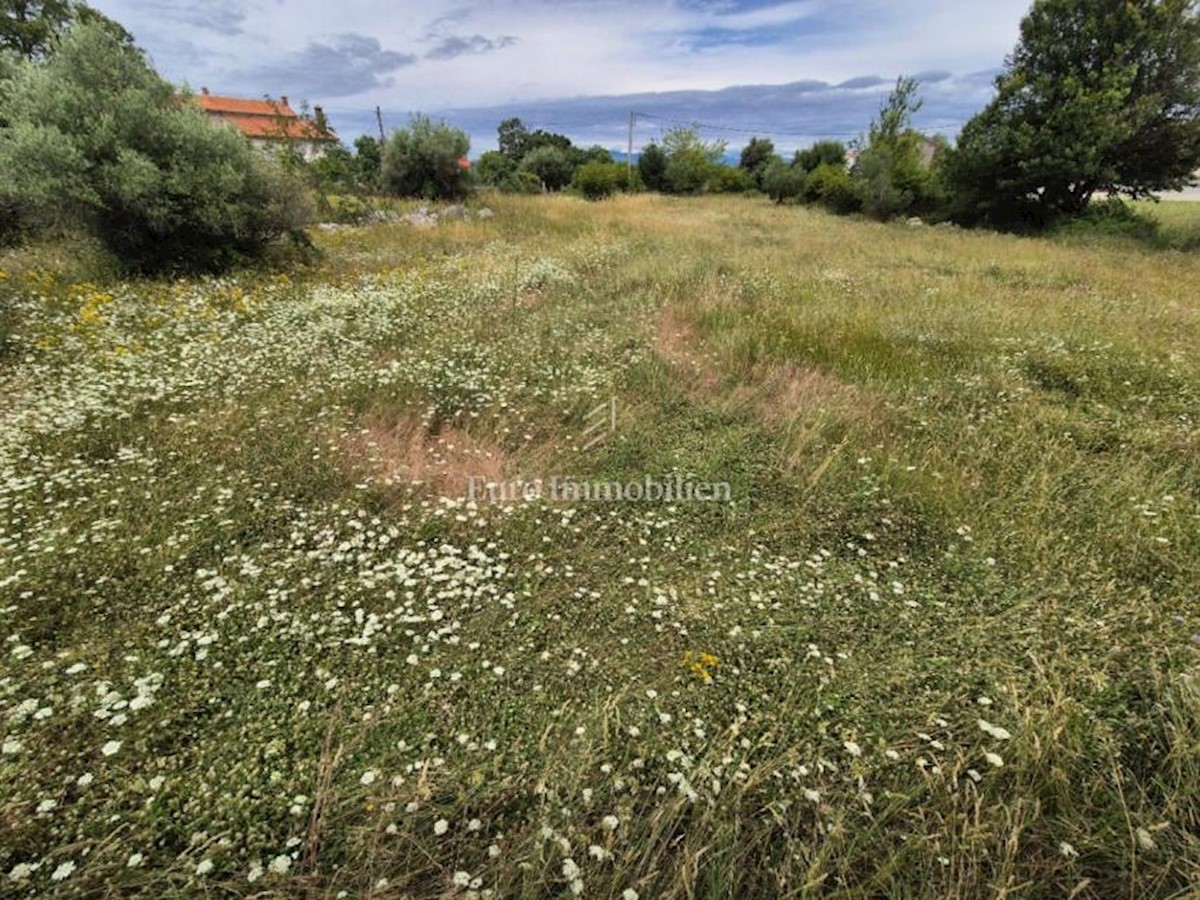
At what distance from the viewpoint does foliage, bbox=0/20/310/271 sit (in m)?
7.59

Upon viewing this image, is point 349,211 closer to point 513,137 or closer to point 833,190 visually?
point 833,190

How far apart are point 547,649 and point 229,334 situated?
20.9ft

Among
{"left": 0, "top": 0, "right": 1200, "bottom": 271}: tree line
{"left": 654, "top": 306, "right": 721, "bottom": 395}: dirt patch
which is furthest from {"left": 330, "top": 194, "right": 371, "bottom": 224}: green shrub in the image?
{"left": 654, "top": 306, "right": 721, "bottom": 395}: dirt patch

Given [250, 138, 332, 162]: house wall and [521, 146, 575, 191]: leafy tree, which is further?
[521, 146, 575, 191]: leafy tree

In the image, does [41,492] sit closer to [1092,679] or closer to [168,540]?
[168,540]

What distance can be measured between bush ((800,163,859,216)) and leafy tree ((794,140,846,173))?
276 inches

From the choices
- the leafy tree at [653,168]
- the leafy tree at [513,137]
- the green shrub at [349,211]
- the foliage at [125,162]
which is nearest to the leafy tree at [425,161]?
the green shrub at [349,211]

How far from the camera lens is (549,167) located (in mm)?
39406

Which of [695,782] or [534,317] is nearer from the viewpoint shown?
[695,782]

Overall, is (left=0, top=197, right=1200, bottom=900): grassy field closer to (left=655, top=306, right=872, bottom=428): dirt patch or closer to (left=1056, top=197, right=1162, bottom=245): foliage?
(left=655, top=306, right=872, bottom=428): dirt patch

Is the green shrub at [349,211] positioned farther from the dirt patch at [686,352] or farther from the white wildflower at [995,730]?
the white wildflower at [995,730]

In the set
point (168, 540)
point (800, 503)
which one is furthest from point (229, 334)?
point (800, 503)

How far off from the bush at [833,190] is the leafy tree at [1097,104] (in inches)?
329

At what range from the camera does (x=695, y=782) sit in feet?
7.25
